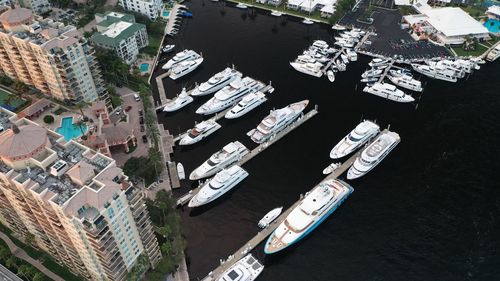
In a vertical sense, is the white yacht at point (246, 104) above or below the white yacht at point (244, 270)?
above

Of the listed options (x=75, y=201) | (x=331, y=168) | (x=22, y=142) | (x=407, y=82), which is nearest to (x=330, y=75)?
(x=407, y=82)

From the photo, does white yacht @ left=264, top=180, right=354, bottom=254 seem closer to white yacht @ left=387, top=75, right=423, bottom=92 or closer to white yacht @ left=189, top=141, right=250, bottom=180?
white yacht @ left=189, top=141, right=250, bottom=180

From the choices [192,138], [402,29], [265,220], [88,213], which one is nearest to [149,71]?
[192,138]

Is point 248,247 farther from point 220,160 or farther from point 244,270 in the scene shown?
point 220,160

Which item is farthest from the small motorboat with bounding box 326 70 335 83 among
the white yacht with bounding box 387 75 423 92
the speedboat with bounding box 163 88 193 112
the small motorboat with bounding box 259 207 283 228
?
the small motorboat with bounding box 259 207 283 228

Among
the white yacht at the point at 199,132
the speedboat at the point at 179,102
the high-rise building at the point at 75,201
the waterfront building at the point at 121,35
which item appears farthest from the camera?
the waterfront building at the point at 121,35

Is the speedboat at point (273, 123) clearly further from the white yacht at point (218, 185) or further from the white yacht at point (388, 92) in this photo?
the white yacht at point (388, 92)

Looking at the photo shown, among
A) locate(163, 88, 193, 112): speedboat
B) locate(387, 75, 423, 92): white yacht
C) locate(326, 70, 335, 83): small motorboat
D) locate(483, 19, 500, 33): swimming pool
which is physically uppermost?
locate(483, 19, 500, 33): swimming pool

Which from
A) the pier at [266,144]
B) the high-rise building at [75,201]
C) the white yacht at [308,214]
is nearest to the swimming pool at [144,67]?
the pier at [266,144]
